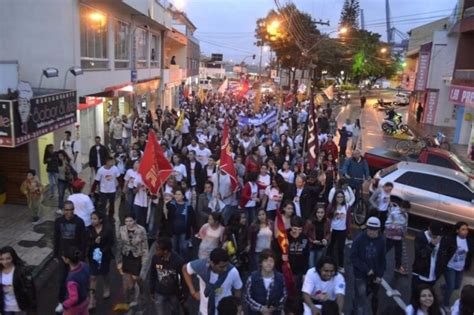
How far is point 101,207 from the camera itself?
10.0 metres

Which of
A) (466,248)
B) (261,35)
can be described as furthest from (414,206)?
(261,35)

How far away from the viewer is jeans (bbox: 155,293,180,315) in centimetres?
573

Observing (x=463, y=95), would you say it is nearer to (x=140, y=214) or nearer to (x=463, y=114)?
→ (x=463, y=114)

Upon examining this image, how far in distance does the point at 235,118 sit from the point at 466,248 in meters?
16.0

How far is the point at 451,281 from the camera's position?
6.93 m

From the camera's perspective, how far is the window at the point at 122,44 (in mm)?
19031

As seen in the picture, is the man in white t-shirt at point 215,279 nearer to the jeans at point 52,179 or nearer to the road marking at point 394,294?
the road marking at point 394,294

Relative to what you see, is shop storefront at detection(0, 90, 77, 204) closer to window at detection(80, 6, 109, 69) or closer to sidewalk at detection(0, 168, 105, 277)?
sidewalk at detection(0, 168, 105, 277)

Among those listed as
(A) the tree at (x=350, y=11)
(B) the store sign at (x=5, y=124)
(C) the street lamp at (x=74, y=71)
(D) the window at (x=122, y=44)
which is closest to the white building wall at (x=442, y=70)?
(D) the window at (x=122, y=44)

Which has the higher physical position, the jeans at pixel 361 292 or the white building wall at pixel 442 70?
the white building wall at pixel 442 70

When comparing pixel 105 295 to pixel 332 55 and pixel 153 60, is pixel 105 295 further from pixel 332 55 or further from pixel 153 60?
pixel 332 55

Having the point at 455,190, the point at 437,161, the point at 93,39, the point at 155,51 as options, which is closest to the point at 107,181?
the point at 455,190

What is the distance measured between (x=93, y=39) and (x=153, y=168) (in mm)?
9098

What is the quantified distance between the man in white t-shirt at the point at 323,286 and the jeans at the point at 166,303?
5.30ft
